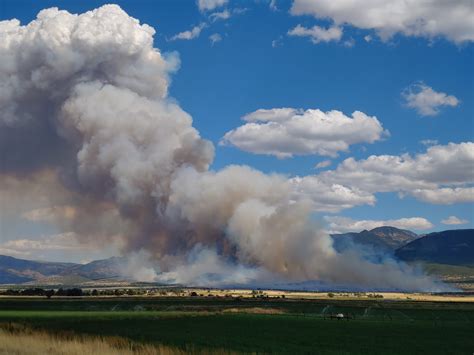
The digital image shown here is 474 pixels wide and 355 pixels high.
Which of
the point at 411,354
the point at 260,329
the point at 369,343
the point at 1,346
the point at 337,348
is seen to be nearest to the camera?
the point at 1,346

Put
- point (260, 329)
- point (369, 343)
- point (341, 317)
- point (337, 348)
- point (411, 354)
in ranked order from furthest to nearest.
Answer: point (341, 317) → point (260, 329) → point (369, 343) → point (337, 348) → point (411, 354)

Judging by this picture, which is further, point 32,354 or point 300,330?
point 300,330

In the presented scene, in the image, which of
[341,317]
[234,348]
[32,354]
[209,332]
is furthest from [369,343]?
[341,317]

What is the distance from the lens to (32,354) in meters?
32.2

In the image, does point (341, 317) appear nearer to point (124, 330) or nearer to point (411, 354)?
point (124, 330)

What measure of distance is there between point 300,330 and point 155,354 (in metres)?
32.1

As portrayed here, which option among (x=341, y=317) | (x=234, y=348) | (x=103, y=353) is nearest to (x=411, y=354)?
(x=234, y=348)

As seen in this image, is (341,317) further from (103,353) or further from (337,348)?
(103,353)

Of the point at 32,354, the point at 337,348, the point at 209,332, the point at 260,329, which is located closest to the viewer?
the point at 32,354

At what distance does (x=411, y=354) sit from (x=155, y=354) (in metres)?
18.7

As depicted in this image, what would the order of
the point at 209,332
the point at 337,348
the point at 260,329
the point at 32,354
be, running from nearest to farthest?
the point at 32,354, the point at 337,348, the point at 209,332, the point at 260,329

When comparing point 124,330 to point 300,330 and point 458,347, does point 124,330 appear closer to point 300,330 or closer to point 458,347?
point 300,330

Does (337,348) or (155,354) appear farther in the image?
(337,348)

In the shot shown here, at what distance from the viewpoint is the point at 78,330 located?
5844 cm
